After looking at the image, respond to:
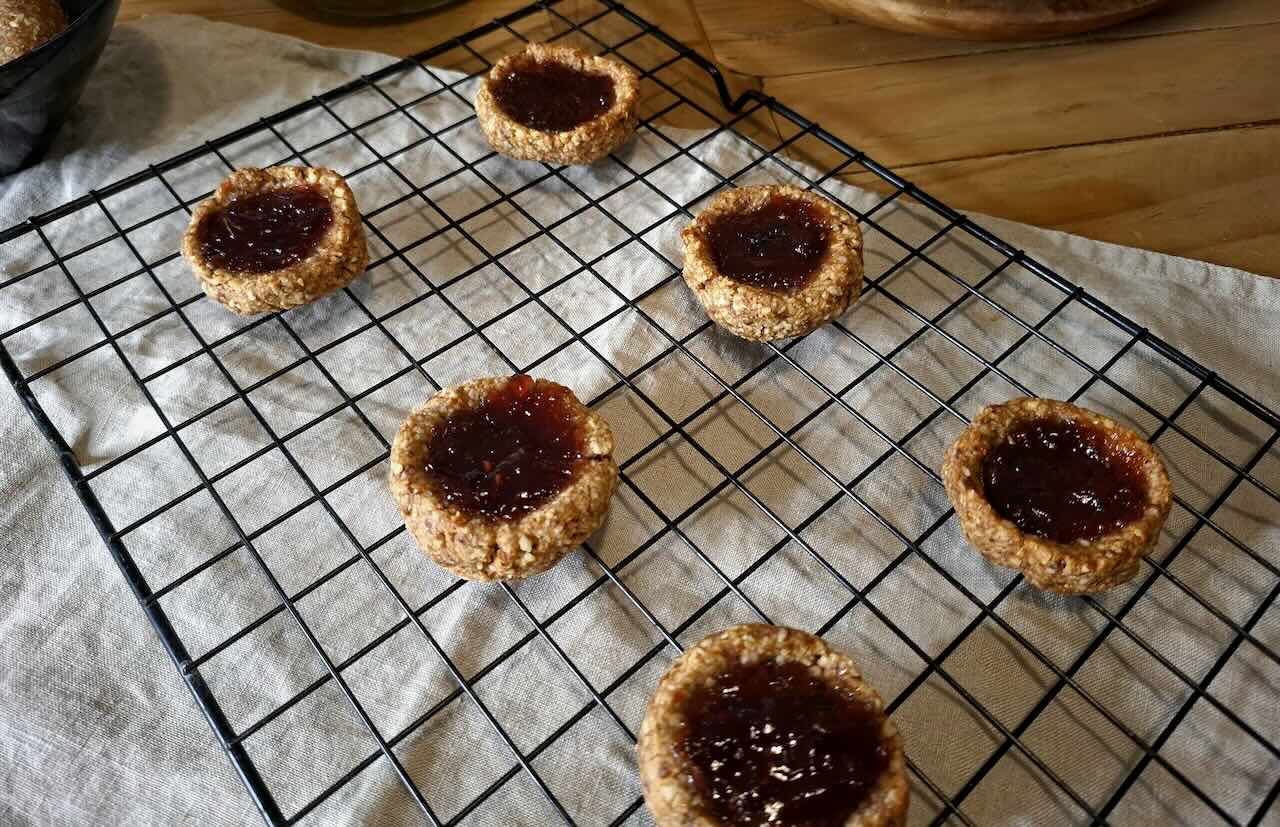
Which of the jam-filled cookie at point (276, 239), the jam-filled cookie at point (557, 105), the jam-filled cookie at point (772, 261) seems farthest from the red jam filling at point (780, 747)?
the jam-filled cookie at point (557, 105)

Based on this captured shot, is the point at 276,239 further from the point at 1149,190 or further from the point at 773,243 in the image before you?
the point at 1149,190

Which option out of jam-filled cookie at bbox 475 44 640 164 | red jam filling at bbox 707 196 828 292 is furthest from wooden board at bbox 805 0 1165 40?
red jam filling at bbox 707 196 828 292

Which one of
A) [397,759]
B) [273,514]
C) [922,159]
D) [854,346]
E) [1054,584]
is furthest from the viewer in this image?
[922,159]

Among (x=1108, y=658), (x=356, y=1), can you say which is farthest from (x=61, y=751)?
(x=356, y=1)

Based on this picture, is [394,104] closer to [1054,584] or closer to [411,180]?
[411,180]

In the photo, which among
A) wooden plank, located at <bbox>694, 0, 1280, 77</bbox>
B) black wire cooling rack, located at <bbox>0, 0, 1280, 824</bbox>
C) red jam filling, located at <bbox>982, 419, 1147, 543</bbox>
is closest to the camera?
black wire cooling rack, located at <bbox>0, 0, 1280, 824</bbox>

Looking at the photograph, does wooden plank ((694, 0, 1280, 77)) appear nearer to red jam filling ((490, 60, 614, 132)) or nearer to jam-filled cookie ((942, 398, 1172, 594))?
red jam filling ((490, 60, 614, 132))

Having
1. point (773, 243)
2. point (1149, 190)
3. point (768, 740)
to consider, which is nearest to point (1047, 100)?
point (1149, 190)
